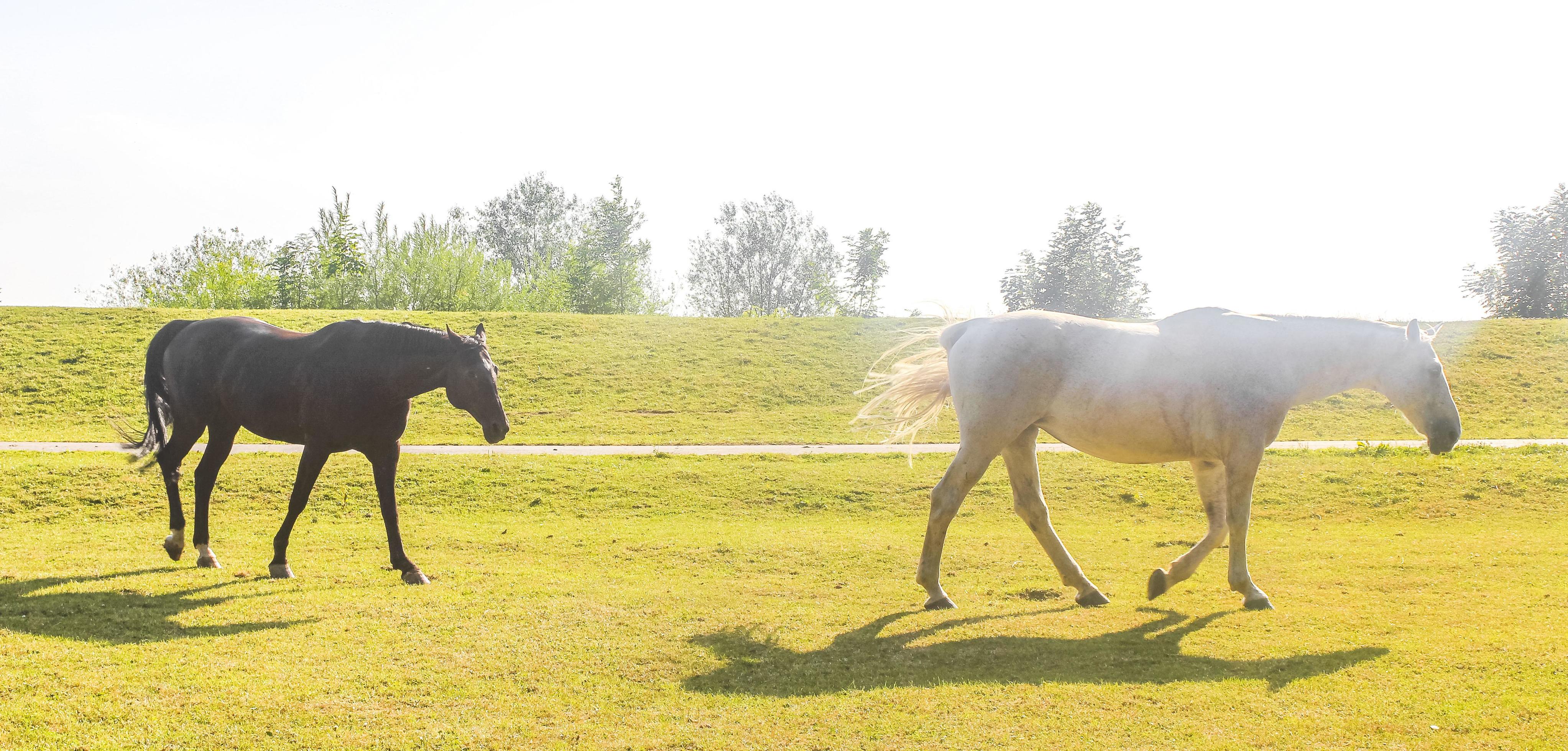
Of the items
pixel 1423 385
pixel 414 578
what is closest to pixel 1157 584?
pixel 1423 385

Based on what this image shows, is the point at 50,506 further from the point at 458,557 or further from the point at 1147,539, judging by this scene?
the point at 1147,539

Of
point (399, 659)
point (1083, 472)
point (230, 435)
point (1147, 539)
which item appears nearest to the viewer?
point (399, 659)

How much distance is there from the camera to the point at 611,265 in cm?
6003

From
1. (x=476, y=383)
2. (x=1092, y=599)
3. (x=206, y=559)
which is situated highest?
(x=476, y=383)

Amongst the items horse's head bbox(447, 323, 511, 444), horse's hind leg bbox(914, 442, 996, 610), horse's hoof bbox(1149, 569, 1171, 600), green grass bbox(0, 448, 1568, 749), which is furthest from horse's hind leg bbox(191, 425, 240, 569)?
horse's hoof bbox(1149, 569, 1171, 600)

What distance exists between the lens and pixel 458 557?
9.08 m

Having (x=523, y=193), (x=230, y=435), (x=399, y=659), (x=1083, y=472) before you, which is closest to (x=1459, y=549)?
(x=1083, y=472)

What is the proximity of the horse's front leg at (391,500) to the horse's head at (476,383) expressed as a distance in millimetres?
734

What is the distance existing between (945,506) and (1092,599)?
1304 millimetres

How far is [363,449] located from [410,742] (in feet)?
13.4

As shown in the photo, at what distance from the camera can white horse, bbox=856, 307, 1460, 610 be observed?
6.81 meters

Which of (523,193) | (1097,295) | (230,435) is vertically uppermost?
(523,193)

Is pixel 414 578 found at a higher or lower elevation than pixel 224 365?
lower

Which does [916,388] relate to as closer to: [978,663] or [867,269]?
[978,663]
